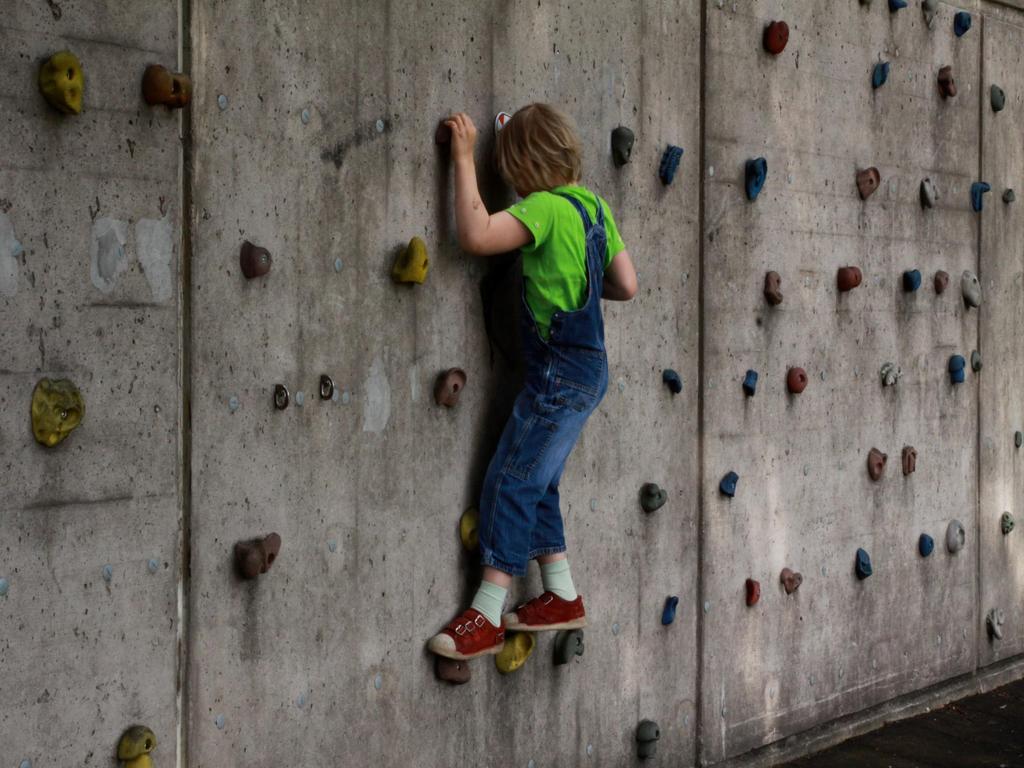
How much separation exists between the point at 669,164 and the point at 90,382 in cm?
196

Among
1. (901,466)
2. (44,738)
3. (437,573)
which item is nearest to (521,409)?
(437,573)

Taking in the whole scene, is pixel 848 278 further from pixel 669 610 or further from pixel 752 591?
pixel 669 610

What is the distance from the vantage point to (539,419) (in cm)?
359

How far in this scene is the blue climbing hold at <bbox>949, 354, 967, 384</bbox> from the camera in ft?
17.7

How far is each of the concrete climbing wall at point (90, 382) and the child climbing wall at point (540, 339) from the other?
0.83 meters

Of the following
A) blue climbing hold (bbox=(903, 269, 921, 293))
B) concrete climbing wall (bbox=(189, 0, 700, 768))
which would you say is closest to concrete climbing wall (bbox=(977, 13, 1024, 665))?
blue climbing hold (bbox=(903, 269, 921, 293))

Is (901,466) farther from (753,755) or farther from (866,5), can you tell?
(866,5)

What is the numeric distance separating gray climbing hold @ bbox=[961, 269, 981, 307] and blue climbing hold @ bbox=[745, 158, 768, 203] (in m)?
1.38

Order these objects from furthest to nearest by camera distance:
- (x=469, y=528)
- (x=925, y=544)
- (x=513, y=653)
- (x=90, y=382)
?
(x=925, y=544)
(x=513, y=653)
(x=469, y=528)
(x=90, y=382)

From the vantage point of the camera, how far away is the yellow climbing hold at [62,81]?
271 centimetres

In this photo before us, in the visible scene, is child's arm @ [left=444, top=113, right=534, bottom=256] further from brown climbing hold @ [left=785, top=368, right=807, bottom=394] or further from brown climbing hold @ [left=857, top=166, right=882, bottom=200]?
brown climbing hold @ [left=857, top=166, right=882, bottom=200]

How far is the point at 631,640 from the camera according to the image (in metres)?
4.17

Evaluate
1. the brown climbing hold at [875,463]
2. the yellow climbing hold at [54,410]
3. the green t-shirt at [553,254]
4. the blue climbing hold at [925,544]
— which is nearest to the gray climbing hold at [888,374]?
the brown climbing hold at [875,463]

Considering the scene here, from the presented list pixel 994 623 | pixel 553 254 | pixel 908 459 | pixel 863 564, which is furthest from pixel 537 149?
pixel 994 623
